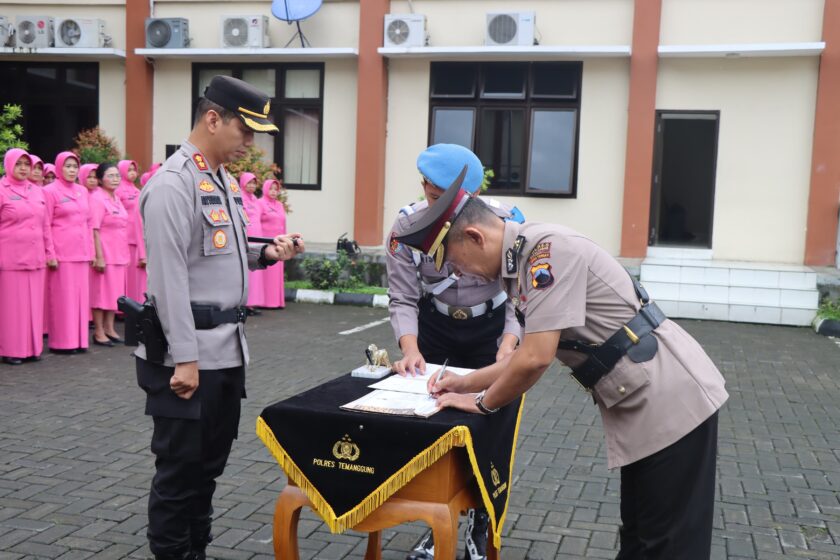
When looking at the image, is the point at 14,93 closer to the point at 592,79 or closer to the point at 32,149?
the point at 32,149

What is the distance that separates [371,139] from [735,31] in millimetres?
5977

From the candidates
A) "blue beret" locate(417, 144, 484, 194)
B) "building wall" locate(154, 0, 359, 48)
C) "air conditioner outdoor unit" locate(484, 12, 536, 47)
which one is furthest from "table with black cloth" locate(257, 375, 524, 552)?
"building wall" locate(154, 0, 359, 48)

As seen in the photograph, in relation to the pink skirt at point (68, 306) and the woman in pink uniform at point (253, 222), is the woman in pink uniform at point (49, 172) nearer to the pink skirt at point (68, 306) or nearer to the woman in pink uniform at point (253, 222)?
the pink skirt at point (68, 306)

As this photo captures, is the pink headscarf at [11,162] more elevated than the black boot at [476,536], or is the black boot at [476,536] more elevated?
the pink headscarf at [11,162]

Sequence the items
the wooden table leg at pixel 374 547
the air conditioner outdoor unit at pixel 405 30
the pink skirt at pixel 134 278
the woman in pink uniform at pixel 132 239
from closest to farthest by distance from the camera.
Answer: the wooden table leg at pixel 374 547
the woman in pink uniform at pixel 132 239
the pink skirt at pixel 134 278
the air conditioner outdoor unit at pixel 405 30

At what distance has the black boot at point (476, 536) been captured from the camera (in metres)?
3.88

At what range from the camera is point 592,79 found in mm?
13727

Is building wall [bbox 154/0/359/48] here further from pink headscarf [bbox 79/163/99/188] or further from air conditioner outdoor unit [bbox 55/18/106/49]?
pink headscarf [bbox 79/163/99/188]

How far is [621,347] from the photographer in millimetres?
2680

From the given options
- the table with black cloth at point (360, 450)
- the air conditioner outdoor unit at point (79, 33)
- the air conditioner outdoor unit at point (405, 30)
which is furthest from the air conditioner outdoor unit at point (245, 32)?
the table with black cloth at point (360, 450)

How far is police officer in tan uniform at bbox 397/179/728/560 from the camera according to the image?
105 inches

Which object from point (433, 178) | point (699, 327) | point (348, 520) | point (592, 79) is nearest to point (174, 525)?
point (348, 520)

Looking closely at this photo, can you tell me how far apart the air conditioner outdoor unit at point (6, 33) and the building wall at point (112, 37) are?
16 centimetres

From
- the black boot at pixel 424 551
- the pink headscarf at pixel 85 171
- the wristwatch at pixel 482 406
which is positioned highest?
the pink headscarf at pixel 85 171
